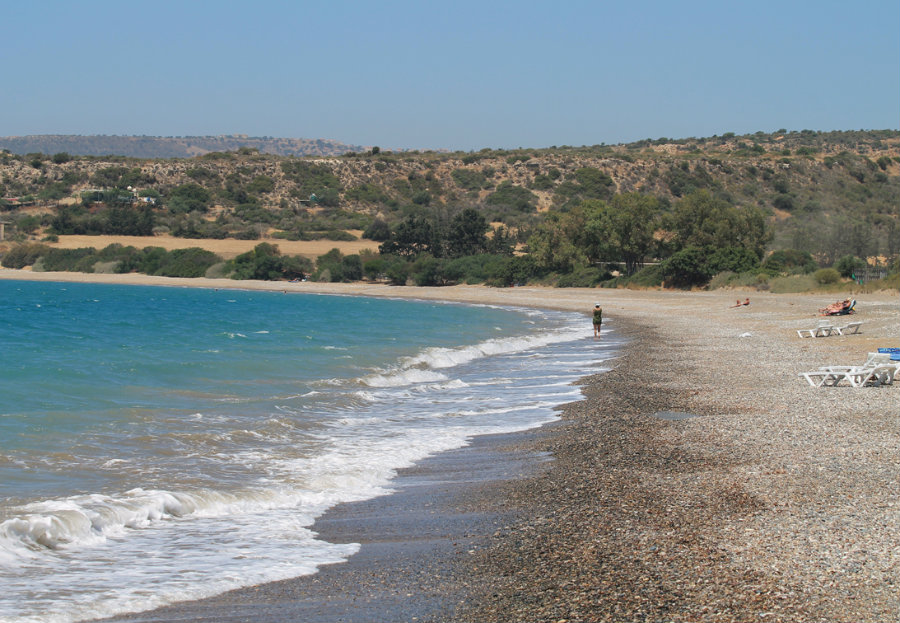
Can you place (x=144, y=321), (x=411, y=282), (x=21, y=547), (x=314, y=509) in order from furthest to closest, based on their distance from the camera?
(x=411, y=282) < (x=144, y=321) < (x=314, y=509) < (x=21, y=547)

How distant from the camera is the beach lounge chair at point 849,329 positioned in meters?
22.6

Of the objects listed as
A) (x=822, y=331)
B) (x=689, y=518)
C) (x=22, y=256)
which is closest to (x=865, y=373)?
(x=689, y=518)

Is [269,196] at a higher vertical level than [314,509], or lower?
Answer: higher

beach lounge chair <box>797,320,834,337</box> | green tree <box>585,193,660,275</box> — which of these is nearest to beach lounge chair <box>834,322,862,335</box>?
beach lounge chair <box>797,320,834,337</box>

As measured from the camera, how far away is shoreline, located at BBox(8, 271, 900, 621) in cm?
527

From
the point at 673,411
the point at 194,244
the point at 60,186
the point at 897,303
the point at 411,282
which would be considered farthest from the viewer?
the point at 60,186

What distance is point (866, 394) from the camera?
12.8 m

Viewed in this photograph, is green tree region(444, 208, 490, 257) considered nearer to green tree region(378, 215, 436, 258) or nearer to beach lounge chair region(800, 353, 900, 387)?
green tree region(378, 215, 436, 258)

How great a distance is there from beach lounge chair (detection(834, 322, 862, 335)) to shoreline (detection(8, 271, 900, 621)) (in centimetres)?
918

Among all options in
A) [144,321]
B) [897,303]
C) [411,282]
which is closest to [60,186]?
[411,282]

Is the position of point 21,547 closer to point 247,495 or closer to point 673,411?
point 247,495

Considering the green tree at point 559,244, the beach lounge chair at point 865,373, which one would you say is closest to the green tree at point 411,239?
the green tree at point 559,244

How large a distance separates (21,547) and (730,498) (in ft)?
19.9

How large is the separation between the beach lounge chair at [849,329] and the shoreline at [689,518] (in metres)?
9.18
